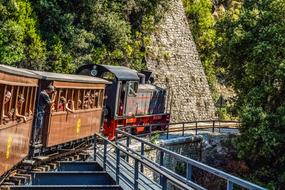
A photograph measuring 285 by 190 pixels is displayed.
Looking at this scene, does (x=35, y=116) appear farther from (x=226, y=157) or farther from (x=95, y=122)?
(x=226, y=157)

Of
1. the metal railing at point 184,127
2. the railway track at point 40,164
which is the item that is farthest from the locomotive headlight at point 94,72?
the railway track at point 40,164

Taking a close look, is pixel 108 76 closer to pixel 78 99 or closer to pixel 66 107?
pixel 78 99

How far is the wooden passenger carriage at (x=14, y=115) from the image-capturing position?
1045cm

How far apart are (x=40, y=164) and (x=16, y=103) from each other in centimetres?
383

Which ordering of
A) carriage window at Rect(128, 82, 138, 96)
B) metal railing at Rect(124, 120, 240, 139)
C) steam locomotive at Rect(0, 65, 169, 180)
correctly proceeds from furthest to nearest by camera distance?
metal railing at Rect(124, 120, 240, 139), carriage window at Rect(128, 82, 138, 96), steam locomotive at Rect(0, 65, 169, 180)

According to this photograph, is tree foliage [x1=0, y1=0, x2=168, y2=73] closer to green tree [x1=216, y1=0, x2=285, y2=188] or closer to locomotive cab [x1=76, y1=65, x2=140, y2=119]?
locomotive cab [x1=76, y1=65, x2=140, y2=119]

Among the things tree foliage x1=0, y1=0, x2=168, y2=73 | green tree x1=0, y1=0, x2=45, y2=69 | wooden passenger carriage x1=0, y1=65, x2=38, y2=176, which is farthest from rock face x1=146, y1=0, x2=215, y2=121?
wooden passenger carriage x1=0, y1=65, x2=38, y2=176

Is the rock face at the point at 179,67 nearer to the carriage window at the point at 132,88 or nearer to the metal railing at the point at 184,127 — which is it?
the metal railing at the point at 184,127

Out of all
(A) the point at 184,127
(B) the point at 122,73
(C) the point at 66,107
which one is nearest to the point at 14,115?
(C) the point at 66,107

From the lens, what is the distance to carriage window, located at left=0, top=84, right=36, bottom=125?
10.4 meters

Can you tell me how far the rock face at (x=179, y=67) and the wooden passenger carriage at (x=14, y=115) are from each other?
85.9 ft

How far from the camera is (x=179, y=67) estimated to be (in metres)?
42.8

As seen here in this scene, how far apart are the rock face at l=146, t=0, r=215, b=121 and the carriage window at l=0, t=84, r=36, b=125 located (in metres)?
26.2

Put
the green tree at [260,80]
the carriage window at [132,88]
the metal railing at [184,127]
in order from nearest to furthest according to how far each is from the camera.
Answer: the carriage window at [132,88]
the green tree at [260,80]
the metal railing at [184,127]
